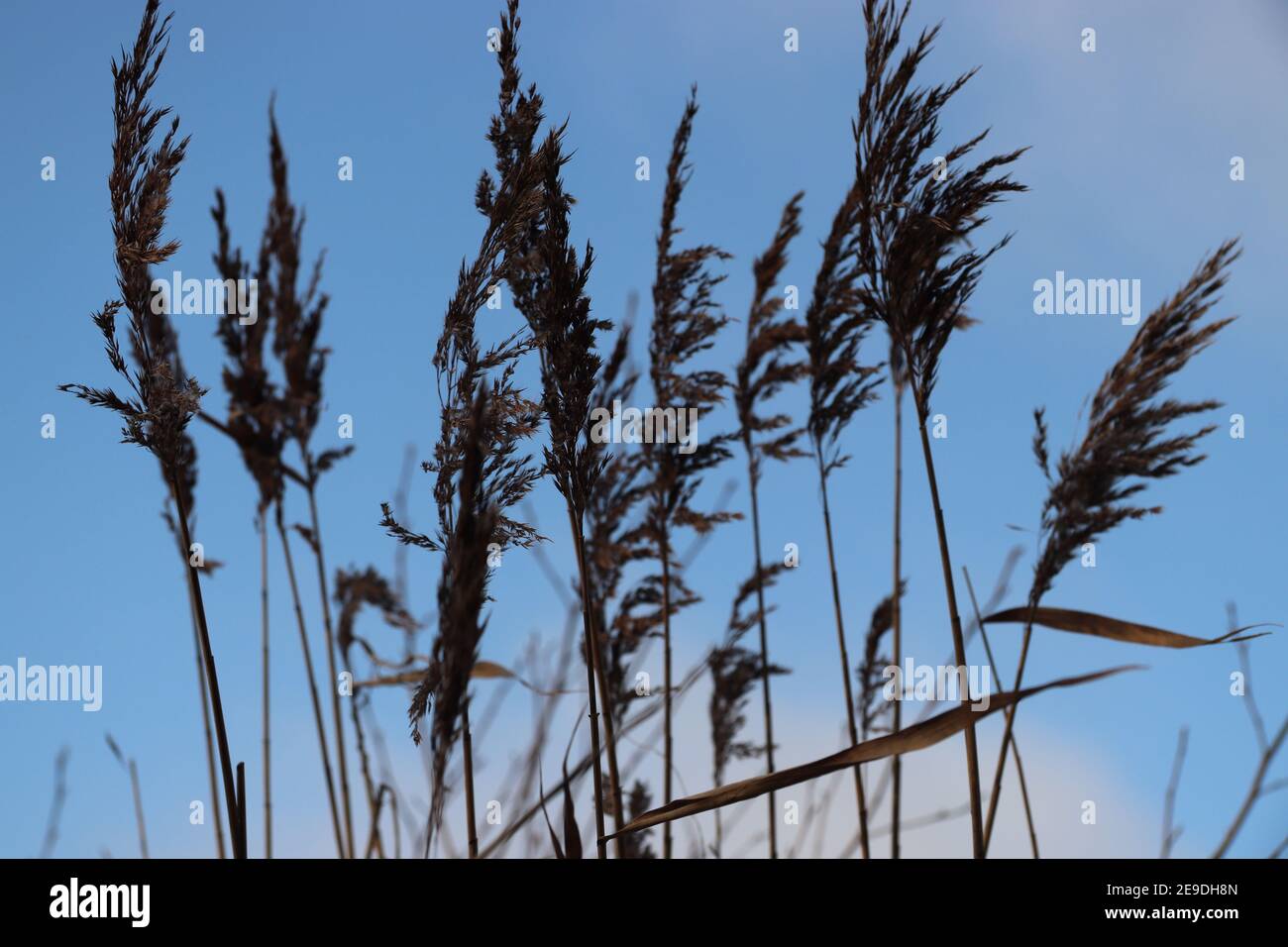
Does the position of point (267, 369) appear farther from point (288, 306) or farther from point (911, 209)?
point (911, 209)

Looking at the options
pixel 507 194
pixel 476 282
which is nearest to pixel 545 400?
pixel 476 282

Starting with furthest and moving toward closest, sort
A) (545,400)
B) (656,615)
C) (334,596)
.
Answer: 1. (334,596)
2. (656,615)
3. (545,400)

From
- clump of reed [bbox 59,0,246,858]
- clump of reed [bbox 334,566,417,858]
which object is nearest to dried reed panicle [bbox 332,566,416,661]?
clump of reed [bbox 334,566,417,858]

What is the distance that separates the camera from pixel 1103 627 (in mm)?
2133

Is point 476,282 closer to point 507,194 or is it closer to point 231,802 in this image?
point 507,194

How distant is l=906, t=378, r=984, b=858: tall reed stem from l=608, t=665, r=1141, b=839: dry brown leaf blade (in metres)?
0.05

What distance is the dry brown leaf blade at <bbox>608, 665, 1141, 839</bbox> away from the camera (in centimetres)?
171

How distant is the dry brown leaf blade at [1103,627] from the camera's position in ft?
6.40

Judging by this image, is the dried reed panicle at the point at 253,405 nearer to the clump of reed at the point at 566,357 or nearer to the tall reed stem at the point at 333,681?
the tall reed stem at the point at 333,681

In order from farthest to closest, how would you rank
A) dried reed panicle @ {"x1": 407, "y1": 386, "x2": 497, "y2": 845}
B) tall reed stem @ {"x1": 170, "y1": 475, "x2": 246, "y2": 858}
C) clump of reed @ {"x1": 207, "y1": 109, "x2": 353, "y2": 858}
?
clump of reed @ {"x1": 207, "y1": 109, "x2": 353, "y2": 858} < tall reed stem @ {"x1": 170, "y1": 475, "x2": 246, "y2": 858} < dried reed panicle @ {"x1": 407, "y1": 386, "x2": 497, "y2": 845}

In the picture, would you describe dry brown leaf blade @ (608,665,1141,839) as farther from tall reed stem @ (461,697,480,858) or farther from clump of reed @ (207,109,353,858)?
clump of reed @ (207,109,353,858)
